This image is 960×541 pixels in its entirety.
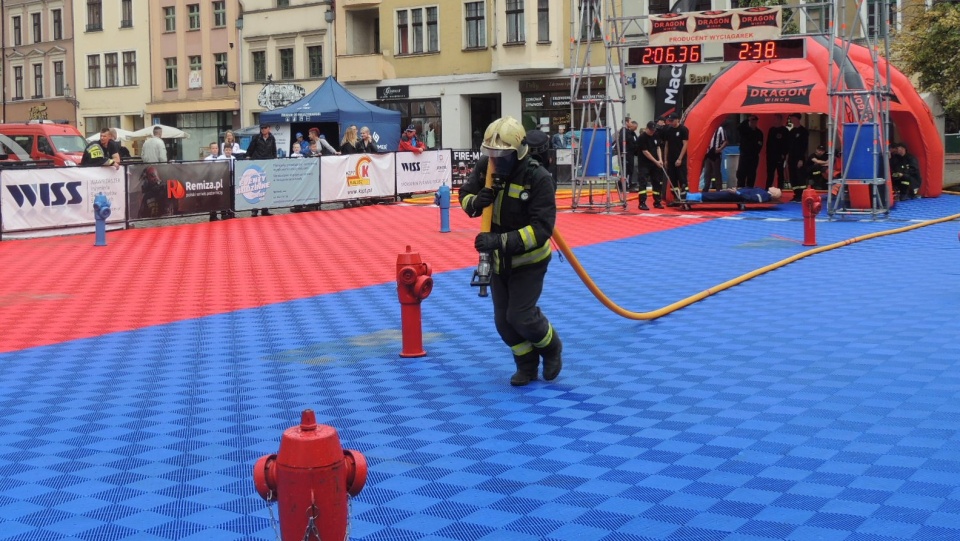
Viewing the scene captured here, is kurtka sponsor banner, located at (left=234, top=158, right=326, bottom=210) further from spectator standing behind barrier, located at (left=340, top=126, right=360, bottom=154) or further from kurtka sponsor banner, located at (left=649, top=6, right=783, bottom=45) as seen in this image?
kurtka sponsor banner, located at (left=649, top=6, right=783, bottom=45)

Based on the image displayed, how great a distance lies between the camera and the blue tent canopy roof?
1177 inches

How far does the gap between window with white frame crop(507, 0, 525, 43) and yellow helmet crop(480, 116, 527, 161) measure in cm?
3289

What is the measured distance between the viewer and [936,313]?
31.3ft

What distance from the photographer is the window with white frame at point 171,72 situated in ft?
172

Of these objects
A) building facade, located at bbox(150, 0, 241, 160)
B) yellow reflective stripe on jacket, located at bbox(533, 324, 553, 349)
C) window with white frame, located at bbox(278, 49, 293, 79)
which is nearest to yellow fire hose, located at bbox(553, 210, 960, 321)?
yellow reflective stripe on jacket, located at bbox(533, 324, 553, 349)

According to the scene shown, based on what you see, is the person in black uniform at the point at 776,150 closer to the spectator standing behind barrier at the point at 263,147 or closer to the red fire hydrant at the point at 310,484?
the spectator standing behind barrier at the point at 263,147

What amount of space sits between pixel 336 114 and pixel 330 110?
188 millimetres

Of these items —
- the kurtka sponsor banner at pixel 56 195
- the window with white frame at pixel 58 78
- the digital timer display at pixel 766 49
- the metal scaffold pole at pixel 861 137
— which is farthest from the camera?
the window with white frame at pixel 58 78

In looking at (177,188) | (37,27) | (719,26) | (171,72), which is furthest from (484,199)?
(37,27)

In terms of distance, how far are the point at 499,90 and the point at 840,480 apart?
118 ft

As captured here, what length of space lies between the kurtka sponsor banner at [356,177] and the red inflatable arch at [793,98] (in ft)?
22.0

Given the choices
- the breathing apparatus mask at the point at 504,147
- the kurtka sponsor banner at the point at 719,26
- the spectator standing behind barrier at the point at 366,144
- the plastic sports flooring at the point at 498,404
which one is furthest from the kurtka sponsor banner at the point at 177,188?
the breathing apparatus mask at the point at 504,147

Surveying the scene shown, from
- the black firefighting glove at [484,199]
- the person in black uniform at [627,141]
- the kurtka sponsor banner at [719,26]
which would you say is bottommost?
the black firefighting glove at [484,199]

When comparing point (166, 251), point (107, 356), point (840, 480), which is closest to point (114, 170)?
point (166, 251)
